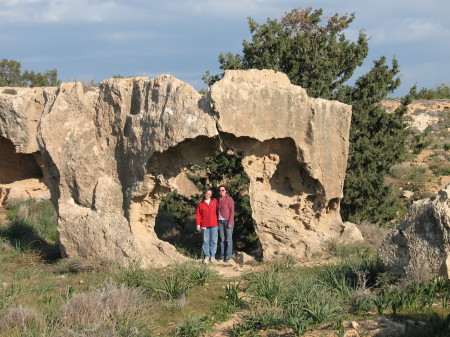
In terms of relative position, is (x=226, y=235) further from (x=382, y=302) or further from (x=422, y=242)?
(x=382, y=302)

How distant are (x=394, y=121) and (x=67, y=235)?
877cm

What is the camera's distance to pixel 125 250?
34.0 ft

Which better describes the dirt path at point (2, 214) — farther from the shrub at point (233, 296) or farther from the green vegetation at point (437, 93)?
the green vegetation at point (437, 93)

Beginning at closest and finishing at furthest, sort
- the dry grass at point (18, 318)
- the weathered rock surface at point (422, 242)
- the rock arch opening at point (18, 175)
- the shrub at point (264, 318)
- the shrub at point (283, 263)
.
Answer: the shrub at point (264, 318) < the dry grass at point (18, 318) < the weathered rock surface at point (422, 242) < the shrub at point (283, 263) < the rock arch opening at point (18, 175)

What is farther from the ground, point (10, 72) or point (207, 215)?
point (10, 72)

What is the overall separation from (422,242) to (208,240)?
462 cm

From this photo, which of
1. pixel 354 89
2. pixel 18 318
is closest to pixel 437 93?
pixel 354 89

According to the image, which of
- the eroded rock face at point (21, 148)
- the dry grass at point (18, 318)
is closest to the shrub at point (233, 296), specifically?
the dry grass at point (18, 318)

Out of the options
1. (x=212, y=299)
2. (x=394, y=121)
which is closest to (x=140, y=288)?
(x=212, y=299)

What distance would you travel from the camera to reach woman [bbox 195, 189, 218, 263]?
36.5 ft

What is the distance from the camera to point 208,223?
11102 millimetres

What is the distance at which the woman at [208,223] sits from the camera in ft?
36.5

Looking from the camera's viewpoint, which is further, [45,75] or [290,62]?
[45,75]

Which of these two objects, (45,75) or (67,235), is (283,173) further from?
(45,75)
